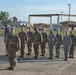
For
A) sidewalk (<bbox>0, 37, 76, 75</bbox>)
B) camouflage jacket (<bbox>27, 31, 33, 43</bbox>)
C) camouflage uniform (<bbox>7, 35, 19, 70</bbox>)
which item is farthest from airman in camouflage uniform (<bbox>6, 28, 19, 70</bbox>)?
camouflage jacket (<bbox>27, 31, 33, 43</bbox>)

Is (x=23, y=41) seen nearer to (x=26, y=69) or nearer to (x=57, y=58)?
(x=57, y=58)

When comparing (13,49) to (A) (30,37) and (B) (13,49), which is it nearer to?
(B) (13,49)

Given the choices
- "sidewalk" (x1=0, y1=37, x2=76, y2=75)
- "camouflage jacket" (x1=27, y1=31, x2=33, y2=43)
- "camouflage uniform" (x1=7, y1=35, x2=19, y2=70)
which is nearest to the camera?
"sidewalk" (x1=0, y1=37, x2=76, y2=75)

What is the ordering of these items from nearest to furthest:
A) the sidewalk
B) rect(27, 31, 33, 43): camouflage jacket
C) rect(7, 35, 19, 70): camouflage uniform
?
the sidewalk → rect(7, 35, 19, 70): camouflage uniform → rect(27, 31, 33, 43): camouflage jacket

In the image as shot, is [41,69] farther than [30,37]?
No

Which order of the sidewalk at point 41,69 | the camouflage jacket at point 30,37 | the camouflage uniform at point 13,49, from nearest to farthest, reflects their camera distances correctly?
the sidewalk at point 41,69 → the camouflage uniform at point 13,49 → the camouflage jacket at point 30,37

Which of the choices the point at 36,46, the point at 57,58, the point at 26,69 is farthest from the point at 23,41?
the point at 26,69

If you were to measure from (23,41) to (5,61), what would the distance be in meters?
2.96

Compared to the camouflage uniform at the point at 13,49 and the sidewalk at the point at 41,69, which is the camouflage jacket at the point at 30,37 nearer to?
the sidewalk at the point at 41,69

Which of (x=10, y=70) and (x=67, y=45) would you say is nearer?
(x=10, y=70)

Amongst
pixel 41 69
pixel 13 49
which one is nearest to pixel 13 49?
pixel 13 49

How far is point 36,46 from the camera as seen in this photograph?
19.4 meters

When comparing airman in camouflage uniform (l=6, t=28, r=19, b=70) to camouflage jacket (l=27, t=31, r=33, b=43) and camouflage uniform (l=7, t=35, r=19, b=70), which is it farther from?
camouflage jacket (l=27, t=31, r=33, b=43)

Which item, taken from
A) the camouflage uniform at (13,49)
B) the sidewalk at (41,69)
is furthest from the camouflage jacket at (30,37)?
the camouflage uniform at (13,49)
